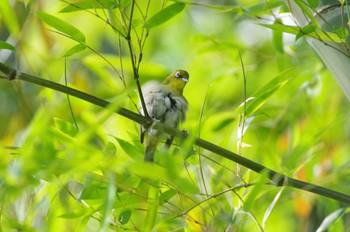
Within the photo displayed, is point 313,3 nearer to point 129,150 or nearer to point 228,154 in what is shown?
point 228,154

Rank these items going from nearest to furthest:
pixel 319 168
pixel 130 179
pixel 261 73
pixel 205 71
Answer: pixel 130 179 → pixel 319 168 → pixel 205 71 → pixel 261 73

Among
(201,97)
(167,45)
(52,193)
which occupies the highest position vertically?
(167,45)

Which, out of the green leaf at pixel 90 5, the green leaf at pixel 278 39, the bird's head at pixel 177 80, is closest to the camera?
the green leaf at pixel 90 5

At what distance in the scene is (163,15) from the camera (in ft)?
5.70

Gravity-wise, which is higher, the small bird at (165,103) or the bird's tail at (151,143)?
the small bird at (165,103)

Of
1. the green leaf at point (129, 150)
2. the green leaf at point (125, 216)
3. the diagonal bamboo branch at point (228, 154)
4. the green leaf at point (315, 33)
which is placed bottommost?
the green leaf at point (125, 216)

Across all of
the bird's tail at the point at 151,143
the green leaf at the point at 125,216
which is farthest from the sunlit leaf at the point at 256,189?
the bird's tail at the point at 151,143

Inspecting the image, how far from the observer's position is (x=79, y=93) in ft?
4.92

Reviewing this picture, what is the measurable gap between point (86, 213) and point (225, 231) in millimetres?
320

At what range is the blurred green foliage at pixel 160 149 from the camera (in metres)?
1.39

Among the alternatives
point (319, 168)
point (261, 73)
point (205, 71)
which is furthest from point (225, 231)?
point (261, 73)

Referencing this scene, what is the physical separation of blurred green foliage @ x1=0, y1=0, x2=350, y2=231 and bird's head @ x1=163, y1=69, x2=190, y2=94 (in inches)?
2.1

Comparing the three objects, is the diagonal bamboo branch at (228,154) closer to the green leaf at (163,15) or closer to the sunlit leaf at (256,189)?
the sunlit leaf at (256,189)

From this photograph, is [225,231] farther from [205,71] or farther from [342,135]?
[205,71]
